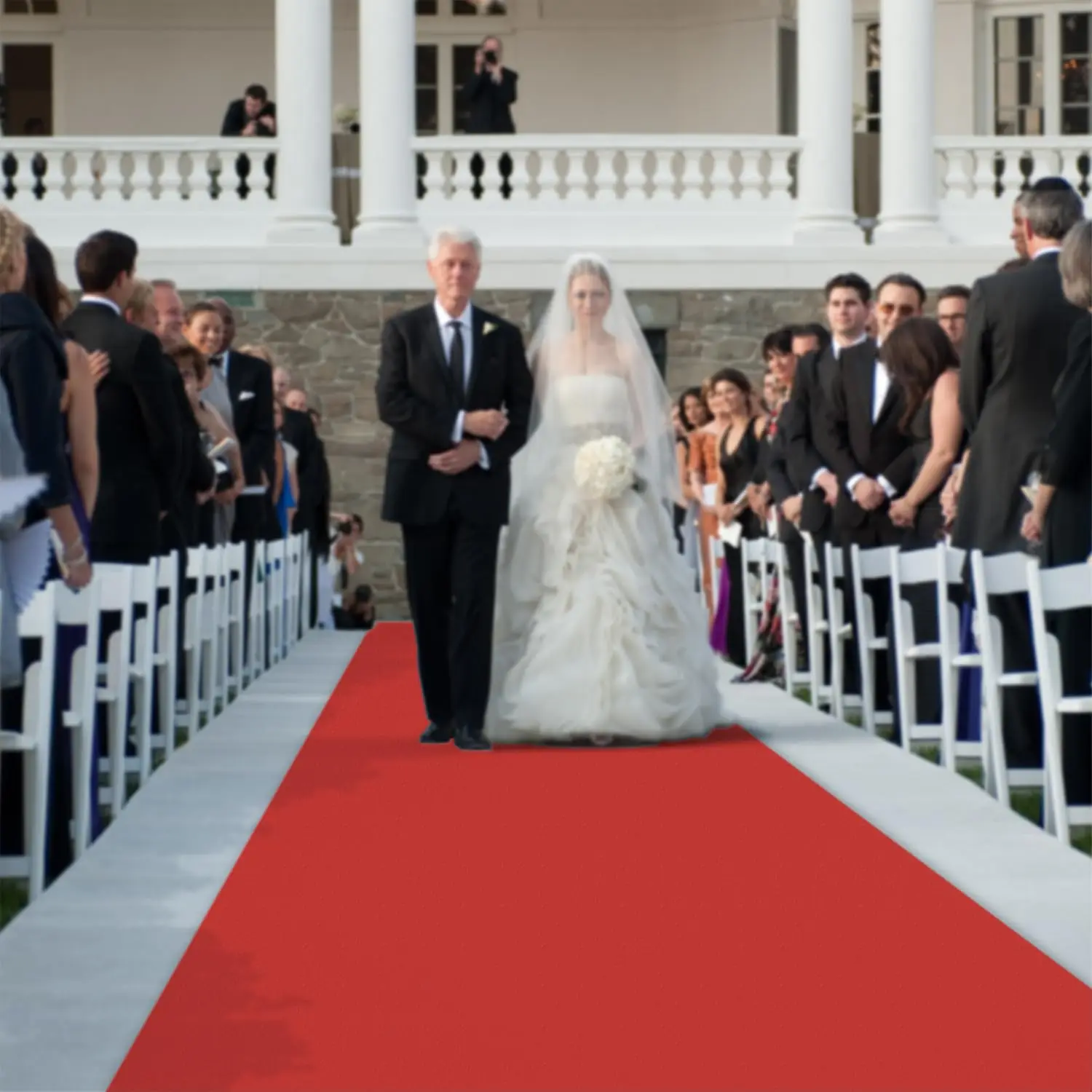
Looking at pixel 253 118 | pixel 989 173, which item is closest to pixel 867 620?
pixel 989 173

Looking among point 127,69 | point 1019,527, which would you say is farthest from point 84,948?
point 127,69

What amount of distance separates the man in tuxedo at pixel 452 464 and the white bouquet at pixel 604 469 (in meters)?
0.32

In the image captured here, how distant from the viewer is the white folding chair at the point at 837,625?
38.3 ft

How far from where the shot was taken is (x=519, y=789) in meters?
9.01

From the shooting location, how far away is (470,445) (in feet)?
34.3

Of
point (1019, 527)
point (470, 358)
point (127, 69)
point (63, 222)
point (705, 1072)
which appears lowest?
→ point (705, 1072)

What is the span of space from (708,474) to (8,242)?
1079cm

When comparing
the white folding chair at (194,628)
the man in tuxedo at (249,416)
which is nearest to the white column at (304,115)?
the man in tuxedo at (249,416)

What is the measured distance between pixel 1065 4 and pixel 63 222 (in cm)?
1148

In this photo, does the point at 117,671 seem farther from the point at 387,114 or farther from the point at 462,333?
the point at 387,114

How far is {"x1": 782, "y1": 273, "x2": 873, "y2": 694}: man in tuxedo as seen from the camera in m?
12.3

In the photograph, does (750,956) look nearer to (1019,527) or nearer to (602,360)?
(1019,527)

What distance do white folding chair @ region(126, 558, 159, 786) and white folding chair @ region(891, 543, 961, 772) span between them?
2764mm

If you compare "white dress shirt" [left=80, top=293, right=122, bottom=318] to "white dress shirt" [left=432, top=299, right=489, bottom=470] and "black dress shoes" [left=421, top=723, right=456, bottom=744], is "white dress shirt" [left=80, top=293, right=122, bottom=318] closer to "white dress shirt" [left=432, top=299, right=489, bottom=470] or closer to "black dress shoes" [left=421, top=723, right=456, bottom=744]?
"white dress shirt" [left=432, top=299, right=489, bottom=470]
